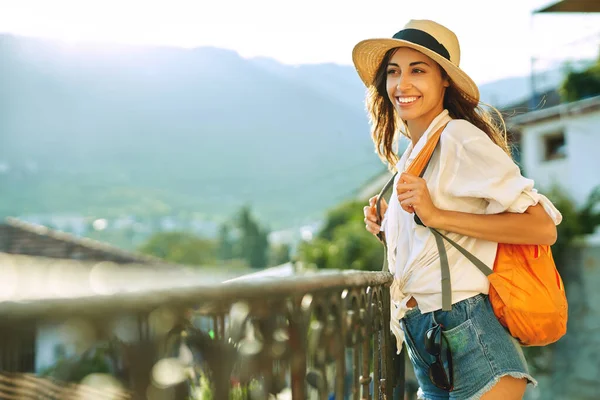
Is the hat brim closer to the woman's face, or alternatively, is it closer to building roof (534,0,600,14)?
the woman's face

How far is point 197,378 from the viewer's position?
75 centimetres

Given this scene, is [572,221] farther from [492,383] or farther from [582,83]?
[492,383]

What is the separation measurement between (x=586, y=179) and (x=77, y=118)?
14182 centimetres

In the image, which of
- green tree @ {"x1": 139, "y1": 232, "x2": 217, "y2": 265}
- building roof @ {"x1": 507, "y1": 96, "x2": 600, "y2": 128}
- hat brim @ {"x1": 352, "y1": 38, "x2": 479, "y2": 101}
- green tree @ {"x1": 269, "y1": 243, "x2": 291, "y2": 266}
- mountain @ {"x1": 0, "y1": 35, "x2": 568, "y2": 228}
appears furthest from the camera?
mountain @ {"x1": 0, "y1": 35, "x2": 568, "y2": 228}

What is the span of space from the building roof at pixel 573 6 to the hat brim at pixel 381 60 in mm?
11536

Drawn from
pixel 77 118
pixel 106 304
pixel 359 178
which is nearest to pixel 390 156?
pixel 106 304

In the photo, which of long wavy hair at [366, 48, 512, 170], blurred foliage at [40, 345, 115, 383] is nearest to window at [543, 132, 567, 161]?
long wavy hair at [366, 48, 512, 170]

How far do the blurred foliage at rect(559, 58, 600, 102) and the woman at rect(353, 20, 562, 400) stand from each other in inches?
537

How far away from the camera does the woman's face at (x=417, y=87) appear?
1.81 m

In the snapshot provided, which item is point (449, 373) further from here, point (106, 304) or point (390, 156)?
point (106, 304)

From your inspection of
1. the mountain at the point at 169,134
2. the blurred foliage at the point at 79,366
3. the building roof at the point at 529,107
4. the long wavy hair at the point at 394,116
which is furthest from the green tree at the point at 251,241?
the blurred foliage at the point at 79,366

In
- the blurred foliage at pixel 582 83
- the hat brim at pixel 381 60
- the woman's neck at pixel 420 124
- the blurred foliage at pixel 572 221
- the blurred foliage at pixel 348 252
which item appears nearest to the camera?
the hat brim at pixel 381 60

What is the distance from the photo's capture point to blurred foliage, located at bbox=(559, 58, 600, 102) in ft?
46.6

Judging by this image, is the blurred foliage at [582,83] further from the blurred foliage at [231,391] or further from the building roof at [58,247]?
the blurred foliage at [231,391]
